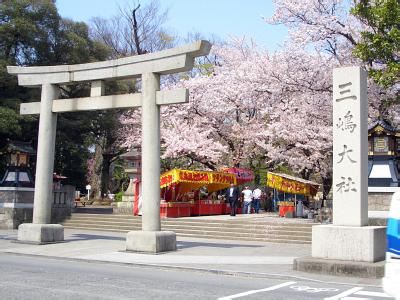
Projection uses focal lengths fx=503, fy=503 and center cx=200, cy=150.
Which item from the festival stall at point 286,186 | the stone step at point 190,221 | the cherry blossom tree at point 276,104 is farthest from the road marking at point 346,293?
the festival stall at point 286,186

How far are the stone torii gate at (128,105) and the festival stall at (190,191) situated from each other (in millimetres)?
7501

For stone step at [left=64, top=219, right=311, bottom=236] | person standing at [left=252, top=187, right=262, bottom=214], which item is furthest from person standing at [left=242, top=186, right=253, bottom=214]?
stone step at [left=64, top=219, right=311, bottom=236]

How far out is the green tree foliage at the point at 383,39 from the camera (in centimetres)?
1508

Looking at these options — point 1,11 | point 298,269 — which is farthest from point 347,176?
point 1,11

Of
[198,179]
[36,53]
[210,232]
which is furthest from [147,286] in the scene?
[36,53]

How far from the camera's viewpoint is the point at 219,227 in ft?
66.6

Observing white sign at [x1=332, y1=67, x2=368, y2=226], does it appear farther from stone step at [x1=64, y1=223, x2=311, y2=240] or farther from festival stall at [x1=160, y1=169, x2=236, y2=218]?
festival stall at [x1=160, y1=169, x2=236, y2=218]

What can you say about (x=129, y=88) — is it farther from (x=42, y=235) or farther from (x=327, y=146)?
(x=42, y=235)

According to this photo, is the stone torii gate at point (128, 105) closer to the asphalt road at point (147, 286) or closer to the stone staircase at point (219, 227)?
the asphalt road at point (147, 286)

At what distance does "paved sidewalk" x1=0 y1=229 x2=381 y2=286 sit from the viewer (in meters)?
11.3

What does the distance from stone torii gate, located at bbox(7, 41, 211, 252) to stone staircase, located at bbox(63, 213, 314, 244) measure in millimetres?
4780

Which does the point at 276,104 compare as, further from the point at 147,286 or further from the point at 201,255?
the point at 147,286

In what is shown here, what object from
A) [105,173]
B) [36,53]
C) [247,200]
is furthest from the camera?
[105,173]

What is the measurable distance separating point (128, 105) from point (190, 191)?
11.6 m
